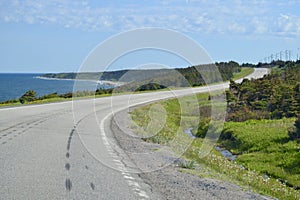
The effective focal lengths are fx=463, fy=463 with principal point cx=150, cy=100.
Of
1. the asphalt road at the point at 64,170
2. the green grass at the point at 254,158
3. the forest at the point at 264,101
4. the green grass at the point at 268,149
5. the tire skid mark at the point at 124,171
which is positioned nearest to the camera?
the asphalt road at the point at 64,170

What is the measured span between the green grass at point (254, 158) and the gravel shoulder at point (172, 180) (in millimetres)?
512

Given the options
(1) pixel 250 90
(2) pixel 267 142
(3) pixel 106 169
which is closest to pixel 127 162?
(3) pixel 106 169

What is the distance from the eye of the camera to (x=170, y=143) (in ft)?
57.0

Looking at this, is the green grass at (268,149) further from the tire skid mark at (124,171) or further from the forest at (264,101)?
the forest at (264,101)

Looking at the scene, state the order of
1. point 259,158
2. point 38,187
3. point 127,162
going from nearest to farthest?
point 38,187
point 127,162
point 259,158

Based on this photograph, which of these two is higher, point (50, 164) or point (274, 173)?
point (50, 164)

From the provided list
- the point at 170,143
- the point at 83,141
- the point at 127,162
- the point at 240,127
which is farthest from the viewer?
the point at 240,127

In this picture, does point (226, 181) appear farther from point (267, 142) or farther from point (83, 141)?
point (267, 142)

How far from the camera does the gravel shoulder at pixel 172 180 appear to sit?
334 inches

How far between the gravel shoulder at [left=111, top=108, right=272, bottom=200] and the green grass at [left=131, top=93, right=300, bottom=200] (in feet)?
1.68

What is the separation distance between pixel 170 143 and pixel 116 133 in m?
2.81

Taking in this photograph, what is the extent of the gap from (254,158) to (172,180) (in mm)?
10239

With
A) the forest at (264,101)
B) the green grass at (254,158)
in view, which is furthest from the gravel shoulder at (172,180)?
the forest at (264,101)

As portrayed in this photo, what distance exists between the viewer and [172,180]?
9680 mm
